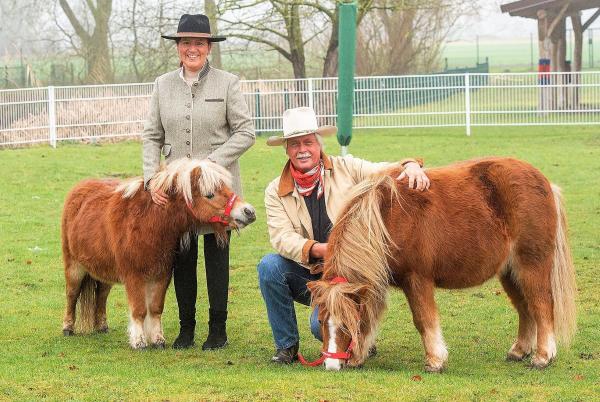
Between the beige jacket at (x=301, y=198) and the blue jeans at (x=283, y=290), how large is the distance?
0.11 meters

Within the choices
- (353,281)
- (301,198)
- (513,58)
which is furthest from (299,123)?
Result: (513,58)

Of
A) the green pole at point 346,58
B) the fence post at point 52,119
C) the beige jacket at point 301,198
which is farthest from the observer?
the fence post at point 52,119

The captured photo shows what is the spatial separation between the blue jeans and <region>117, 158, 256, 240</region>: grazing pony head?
13.2 inches

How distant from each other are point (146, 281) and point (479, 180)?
236cm

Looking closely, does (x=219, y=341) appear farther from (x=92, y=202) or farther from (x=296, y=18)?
(x=296, y=18)

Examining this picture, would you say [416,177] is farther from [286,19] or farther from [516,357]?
[286,19]

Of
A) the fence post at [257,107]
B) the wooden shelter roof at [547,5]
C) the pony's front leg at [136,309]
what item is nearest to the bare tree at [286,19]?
the fence post at [257,107]

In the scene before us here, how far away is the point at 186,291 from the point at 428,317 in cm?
189

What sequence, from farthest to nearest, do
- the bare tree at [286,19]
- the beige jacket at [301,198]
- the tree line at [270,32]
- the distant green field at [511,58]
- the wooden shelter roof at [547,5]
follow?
the distant green field at [511,58]
the wooden shelter roof at [547,5]
the tree line at [270,32]
the bare tree at [286,19]
the beige jacket at [301,198]

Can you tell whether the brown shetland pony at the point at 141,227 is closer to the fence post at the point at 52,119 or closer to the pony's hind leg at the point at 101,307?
the pony's hind leg at the point at 101,307

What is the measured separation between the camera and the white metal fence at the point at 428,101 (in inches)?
960

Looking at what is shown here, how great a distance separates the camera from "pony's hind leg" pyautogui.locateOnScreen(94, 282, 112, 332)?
25.9ft

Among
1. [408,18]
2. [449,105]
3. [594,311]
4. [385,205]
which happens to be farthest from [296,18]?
[385,205]

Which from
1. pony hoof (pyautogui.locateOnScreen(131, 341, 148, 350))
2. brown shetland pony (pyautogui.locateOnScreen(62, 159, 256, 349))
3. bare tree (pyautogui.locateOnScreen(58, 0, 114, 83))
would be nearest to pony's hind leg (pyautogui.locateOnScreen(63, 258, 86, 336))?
brown shetland pony (pyautogui.locateOnScreen(62, 159, 256, 349))
